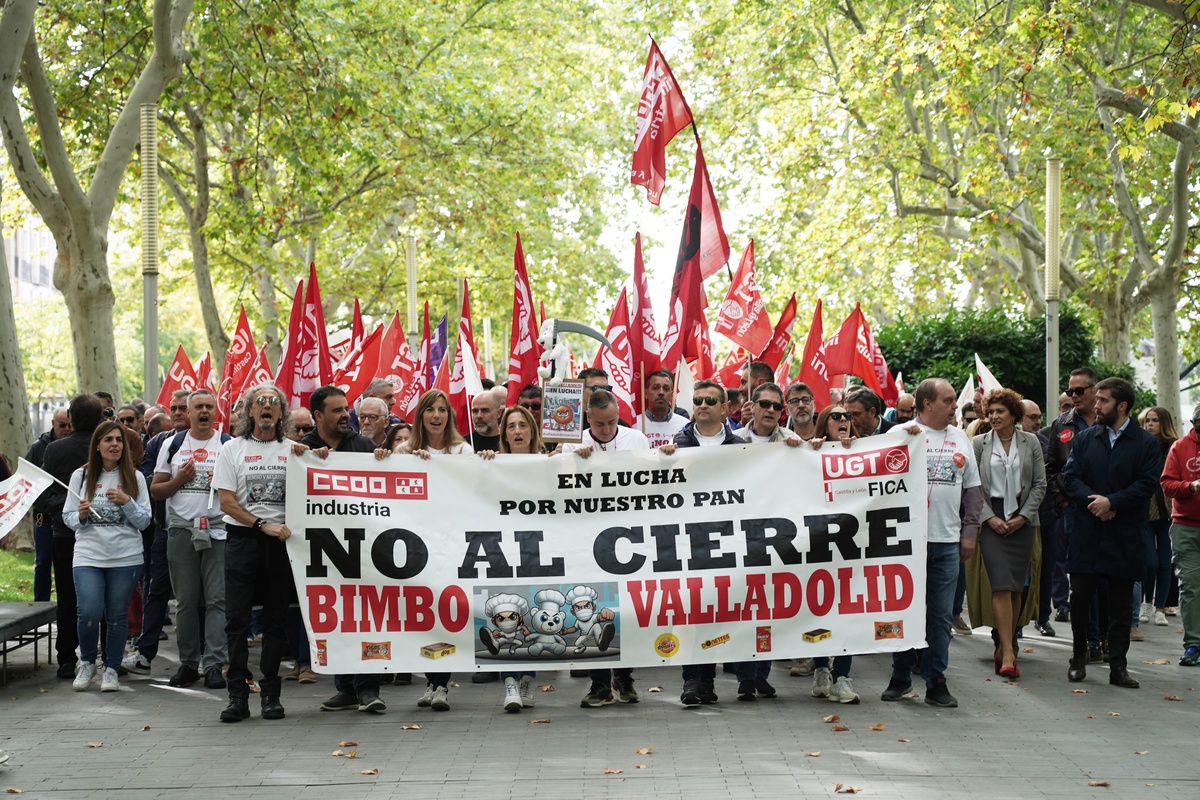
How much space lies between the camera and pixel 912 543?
8.63 metres

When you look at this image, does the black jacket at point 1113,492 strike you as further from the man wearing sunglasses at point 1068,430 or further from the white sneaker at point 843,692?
the white sneaker at point 843,692

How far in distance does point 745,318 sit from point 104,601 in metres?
6.45

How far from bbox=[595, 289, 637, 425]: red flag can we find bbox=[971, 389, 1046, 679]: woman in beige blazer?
3.09m

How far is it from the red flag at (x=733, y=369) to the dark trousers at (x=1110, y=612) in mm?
6063

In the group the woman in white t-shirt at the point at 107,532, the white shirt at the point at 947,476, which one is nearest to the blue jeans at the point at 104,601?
the woman in white t-shirt at the point at 107,532

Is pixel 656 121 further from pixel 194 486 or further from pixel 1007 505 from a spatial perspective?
pixel 194 486

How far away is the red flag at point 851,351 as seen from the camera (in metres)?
14.9

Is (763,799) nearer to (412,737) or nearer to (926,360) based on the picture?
(412,737)

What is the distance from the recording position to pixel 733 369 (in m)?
15.5

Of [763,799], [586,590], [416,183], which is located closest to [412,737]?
[586,590]

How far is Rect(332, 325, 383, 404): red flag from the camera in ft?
48.9

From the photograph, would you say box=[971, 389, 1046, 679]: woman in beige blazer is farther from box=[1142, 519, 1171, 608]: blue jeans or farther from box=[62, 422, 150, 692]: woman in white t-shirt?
box=[62, 422, 150, 692]: woman in white t-shirt

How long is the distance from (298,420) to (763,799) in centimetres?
540

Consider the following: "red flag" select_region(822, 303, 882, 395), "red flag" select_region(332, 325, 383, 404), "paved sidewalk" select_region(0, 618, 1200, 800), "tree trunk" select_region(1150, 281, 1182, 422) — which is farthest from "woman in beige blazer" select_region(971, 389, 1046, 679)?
"tree trunk" select_region(1150, 281, 1182, 422)
